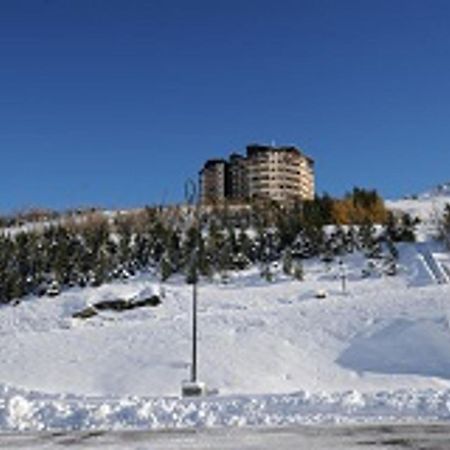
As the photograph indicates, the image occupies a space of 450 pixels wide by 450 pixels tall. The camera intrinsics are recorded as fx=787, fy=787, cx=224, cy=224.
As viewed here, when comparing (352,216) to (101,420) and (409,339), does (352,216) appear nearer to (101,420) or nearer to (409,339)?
(409,339)

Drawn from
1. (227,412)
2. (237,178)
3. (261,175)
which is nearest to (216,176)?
(237,178)

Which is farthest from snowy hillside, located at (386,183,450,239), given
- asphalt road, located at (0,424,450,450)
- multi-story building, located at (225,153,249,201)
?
asphalt road, located at (0,424,450,450)

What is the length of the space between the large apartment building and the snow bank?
13810cm

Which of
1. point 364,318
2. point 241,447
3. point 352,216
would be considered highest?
point 352,216

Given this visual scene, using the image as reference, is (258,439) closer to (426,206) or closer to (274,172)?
(426,206)

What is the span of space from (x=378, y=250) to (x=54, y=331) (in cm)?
3526

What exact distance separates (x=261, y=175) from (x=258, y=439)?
5801 inches

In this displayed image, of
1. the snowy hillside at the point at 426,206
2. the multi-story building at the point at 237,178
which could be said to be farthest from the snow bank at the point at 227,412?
the multi-story building at the point at 237,178

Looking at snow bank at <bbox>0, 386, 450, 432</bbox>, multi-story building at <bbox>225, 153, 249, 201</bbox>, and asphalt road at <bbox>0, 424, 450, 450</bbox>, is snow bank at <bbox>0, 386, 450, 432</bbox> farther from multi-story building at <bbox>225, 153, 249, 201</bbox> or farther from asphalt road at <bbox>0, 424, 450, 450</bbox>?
multi-story building at <bbox>225, 153, 249, 201</bbox>

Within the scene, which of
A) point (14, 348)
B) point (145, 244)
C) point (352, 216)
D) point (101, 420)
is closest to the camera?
point (101, 420)

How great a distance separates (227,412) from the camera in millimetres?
16562

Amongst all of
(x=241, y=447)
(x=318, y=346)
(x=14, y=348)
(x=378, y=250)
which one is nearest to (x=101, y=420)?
(x=241, y=447)

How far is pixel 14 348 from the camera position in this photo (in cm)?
4425

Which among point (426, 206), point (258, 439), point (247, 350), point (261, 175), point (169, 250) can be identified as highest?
point (261, 175)
